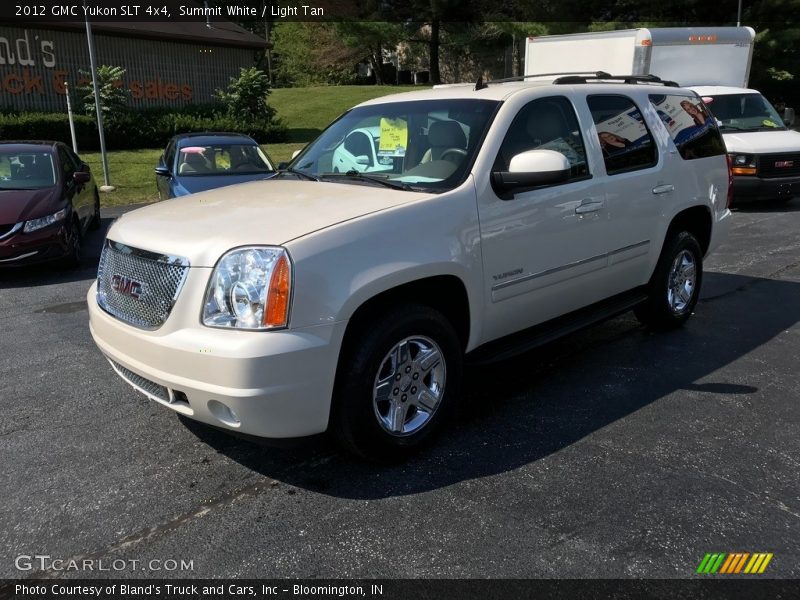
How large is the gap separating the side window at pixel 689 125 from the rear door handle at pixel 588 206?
1.32m

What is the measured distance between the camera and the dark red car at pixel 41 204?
7699 mm

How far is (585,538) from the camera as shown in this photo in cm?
298

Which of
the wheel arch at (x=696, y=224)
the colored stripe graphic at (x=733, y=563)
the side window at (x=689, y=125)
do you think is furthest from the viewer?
the wheel arch at (x=696, y=224)

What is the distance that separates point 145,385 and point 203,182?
6666 millimetres

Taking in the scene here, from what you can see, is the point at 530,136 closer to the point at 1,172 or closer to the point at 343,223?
the point at 343,223

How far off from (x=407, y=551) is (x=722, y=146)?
4789 millimetres

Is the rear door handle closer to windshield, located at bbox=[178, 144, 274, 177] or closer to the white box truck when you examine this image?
windshield, located at bbox=[178, 144, 274, 177]

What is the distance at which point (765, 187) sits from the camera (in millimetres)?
11758

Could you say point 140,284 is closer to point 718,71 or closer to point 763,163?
point 763,163

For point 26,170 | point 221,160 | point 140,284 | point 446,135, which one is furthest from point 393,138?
point 221,160

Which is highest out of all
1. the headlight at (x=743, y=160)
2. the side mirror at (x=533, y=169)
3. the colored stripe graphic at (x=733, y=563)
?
the side mirror at (x=533, y=169)

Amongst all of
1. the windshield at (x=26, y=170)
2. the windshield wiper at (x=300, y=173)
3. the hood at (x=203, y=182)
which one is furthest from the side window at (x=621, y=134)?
the windshield at (x=26, y=170)

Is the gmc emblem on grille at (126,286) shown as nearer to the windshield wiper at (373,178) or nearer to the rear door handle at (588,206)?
the windshield wiper at (373,178)

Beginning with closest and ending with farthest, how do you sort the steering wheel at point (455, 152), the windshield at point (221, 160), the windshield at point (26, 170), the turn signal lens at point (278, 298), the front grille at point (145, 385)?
the turn signal lens at point (278, 298) < the front grille at point (145, 385) < the steering wheel at point (455, 152) < the windshield at point (26, 170) < the windshield at point (221, 160)
